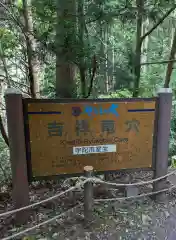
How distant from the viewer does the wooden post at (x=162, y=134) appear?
108 inches

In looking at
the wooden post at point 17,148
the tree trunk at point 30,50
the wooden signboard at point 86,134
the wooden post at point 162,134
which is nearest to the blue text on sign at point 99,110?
the wooden signboard at point 86,134

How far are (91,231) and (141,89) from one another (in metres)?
2.31

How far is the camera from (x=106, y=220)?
8.79ft

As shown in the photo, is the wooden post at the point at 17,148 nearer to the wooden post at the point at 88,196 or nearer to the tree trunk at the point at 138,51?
the wooden post at the point at 88,196

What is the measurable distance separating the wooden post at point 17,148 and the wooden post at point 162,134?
156cm

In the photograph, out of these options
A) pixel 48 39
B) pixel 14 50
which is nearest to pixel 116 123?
pixel 48 39

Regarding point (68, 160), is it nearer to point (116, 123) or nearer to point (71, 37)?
point (116, 123)

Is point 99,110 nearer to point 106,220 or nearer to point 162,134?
point 162,134

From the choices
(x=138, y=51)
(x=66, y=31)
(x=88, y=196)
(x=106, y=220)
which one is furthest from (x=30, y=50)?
(x=106, y=220)

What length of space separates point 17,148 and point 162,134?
167cm

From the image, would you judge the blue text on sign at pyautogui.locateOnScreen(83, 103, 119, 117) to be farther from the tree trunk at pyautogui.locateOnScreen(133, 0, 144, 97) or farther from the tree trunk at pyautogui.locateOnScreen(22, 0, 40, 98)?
the tree trunk at pyautogui.locateOnScreen(22, 0, 40, 98)

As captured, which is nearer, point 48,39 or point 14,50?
point 48,39

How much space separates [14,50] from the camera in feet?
12.1

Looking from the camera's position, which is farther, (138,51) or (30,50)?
(138,51)
